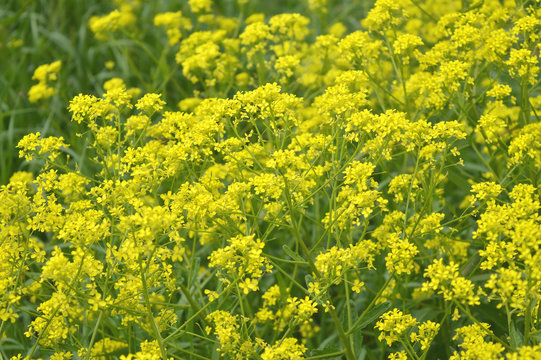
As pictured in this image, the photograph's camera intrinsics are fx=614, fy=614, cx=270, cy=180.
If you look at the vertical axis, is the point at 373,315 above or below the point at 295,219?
below

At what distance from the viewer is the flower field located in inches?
117

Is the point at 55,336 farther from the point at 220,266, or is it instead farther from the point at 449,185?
the point at 449,185

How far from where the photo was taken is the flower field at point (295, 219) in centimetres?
298

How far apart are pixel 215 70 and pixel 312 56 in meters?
0.97

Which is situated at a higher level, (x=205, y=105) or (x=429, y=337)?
(x=205, y=105)

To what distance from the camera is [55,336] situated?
3.34 meters

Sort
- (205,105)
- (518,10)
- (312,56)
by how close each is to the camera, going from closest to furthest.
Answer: (205,105), (518,10), (312,56)

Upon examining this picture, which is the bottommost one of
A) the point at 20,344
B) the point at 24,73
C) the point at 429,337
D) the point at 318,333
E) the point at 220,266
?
the point at 318,333

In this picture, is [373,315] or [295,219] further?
[295,219]

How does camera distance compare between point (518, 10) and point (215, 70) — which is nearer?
point (518, 10)

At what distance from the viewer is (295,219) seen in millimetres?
3693

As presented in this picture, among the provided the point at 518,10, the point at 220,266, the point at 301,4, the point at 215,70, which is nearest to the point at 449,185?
the point at 518,10

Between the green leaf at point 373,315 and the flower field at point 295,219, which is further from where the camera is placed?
the green leaf at point 373,315

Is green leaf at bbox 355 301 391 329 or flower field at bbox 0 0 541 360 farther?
green leaf at bbox 355 301 391 329
